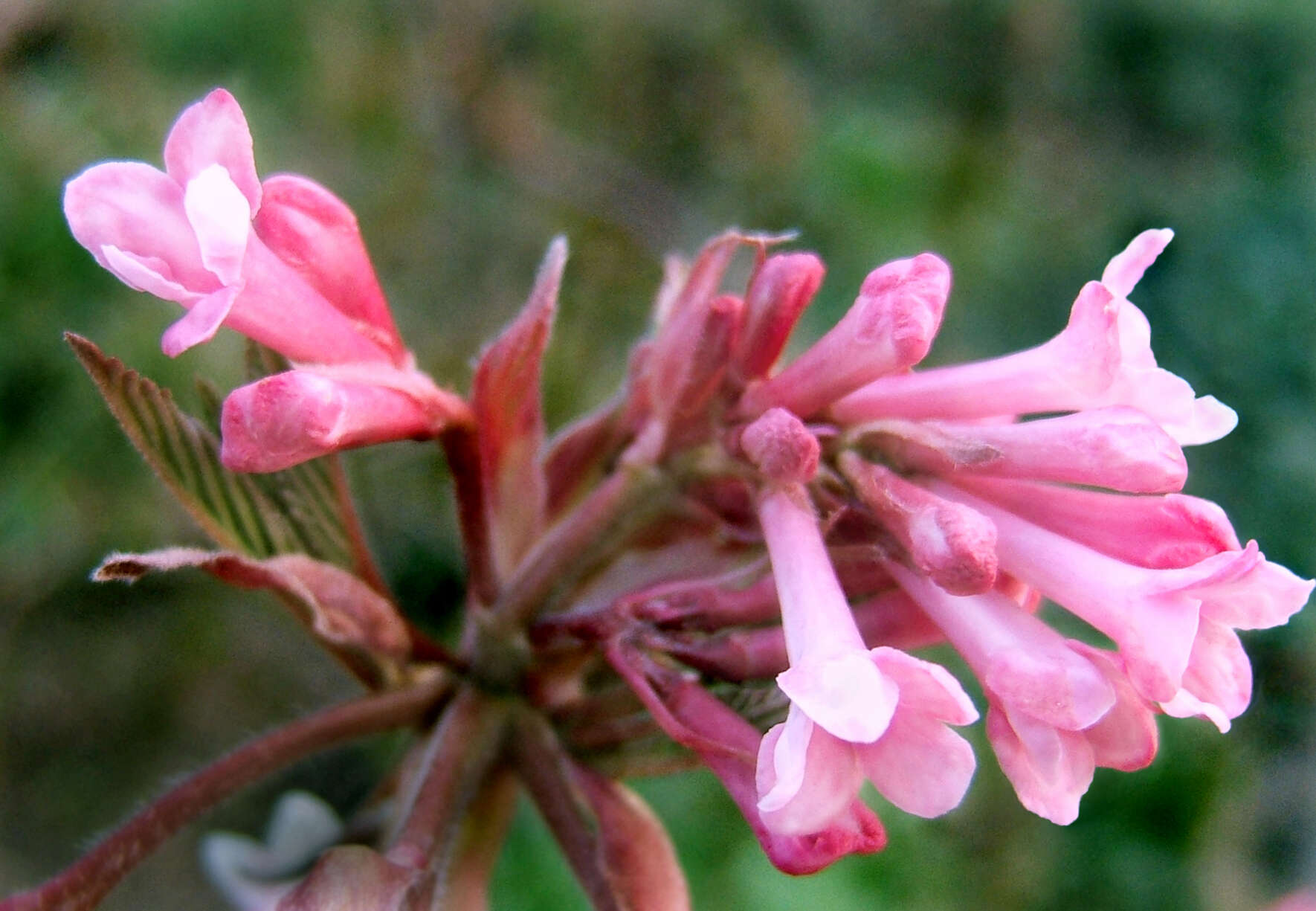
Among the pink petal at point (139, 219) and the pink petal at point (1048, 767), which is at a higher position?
the pink petal at point (139, 219)

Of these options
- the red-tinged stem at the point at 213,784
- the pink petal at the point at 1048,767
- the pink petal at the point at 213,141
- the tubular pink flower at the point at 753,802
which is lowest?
the red-tinged stem at the point at 213,784

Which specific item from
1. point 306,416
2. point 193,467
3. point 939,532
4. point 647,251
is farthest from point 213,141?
point 647,251

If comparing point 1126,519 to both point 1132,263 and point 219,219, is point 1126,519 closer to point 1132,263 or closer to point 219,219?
point 1132,263

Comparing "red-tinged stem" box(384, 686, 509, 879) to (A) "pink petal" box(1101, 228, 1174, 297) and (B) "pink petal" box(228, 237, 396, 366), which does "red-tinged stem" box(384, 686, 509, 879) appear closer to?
(B) "pink petal" box(228, 237, 396, 366)

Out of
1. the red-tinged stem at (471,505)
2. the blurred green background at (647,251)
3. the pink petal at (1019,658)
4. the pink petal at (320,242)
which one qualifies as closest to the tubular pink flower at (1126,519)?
the pink petal at (1019,658)

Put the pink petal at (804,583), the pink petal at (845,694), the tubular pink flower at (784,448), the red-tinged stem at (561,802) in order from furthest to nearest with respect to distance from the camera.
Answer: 1. the red-tinged stem at (561,802)
2. the tubular pink flower at (784,448)
3. the pink petal at (804,583)
4. the pink petal at (845,694)

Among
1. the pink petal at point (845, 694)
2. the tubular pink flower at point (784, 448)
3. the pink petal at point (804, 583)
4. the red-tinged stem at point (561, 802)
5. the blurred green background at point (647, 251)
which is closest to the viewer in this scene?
the pink petal at point (845, 694)

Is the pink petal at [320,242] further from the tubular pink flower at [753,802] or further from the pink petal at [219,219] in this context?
the tubular pink flower at [753,802]

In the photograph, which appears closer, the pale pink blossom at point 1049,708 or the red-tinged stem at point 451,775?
the pale pink blossom at point 1049,708

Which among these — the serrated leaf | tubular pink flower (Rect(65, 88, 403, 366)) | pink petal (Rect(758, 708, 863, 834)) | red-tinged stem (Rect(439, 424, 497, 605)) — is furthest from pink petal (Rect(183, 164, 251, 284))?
pink petal (Rect(758, 708, 863, 834))
